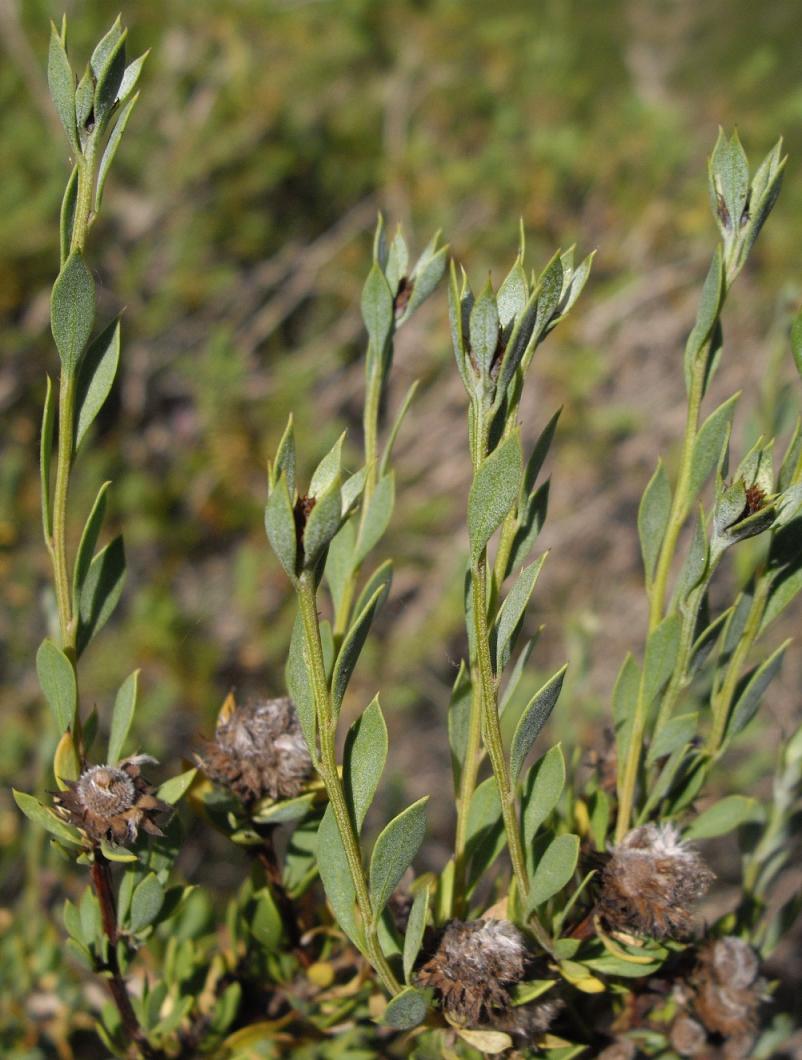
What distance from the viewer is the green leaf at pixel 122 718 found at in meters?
0.51

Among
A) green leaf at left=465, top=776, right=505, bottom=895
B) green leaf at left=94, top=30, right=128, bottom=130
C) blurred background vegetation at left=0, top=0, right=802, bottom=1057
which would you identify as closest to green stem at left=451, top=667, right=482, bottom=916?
green leaf at left=465, top=776, right=505, bottom=895

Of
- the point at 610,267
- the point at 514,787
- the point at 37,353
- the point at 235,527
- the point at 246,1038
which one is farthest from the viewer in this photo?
the point at 610,267

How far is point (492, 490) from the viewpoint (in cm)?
38

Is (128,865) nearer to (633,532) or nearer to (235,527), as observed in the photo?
(235,527)

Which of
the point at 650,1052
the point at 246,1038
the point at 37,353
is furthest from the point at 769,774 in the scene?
the point at 37,353

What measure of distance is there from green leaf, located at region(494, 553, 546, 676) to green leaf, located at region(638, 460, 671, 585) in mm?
113

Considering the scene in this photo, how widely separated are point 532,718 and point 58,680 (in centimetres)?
23

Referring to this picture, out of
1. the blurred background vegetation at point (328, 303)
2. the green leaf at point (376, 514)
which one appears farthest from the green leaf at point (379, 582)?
the blurred background vegetation at point (328, 303)

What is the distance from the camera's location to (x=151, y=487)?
2.22 metres

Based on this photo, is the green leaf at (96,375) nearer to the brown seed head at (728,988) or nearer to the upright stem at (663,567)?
the upright stem at (663,567)

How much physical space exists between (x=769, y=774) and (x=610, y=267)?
4.47 ft

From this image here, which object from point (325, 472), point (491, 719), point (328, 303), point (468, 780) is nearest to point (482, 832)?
point (468, 780)


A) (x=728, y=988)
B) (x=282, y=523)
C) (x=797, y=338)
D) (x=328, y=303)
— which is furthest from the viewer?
(x=328, y=303)

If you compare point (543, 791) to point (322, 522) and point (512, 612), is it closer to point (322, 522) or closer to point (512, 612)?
point (512, 612)
